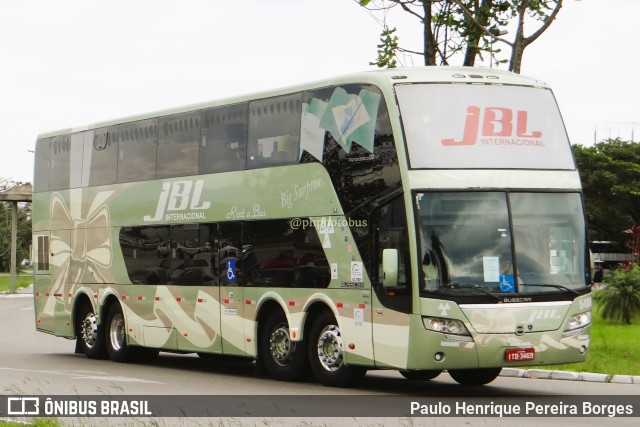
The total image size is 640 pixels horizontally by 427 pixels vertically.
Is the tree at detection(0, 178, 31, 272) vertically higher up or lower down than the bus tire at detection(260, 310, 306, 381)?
higher up

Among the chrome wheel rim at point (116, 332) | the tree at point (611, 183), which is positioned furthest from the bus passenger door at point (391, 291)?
the tree at point (611, 183)

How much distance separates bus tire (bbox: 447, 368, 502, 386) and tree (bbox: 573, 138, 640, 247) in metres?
55.6

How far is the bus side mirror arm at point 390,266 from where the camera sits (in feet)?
51.3

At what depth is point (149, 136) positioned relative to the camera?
22.2m

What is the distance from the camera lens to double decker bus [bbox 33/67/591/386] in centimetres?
1558

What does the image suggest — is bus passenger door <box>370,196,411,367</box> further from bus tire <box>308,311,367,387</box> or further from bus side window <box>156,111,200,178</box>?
bus side window <box>156,111,200,178</box>

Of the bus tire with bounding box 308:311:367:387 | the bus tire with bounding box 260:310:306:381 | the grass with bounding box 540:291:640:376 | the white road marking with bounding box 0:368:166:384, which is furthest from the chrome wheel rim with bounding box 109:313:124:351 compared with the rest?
the grass with bounding box 540:291:640:376

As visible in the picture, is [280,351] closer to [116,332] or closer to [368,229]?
[368,229]

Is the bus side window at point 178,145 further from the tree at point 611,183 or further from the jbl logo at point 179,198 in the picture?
the tree at point 611,183

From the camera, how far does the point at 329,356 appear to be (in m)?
17.4

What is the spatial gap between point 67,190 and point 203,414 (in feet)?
39.1

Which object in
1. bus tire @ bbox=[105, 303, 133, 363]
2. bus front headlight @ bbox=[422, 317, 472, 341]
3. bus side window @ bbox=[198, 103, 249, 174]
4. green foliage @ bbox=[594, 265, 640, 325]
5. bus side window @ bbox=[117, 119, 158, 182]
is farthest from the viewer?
green foliage @ bbox=[594, 265, 640, 325]

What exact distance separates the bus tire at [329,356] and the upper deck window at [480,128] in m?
2.85

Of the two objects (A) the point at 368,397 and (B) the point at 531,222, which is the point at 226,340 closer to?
(A) the point at 368,397
